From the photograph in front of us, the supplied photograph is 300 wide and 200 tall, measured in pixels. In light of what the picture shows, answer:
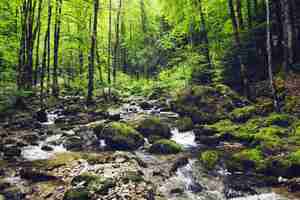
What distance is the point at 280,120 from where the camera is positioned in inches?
548

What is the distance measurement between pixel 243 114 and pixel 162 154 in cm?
545

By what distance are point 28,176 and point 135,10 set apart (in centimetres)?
3839

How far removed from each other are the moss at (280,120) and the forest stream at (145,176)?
343 cm

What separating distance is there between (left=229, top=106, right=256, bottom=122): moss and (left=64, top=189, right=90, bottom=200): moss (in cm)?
993

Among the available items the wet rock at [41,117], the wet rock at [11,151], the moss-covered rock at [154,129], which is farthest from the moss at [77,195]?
the wet rock at [41,117]

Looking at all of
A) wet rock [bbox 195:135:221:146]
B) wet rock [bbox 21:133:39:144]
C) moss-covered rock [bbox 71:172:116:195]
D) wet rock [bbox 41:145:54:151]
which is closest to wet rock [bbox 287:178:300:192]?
moss-covered rock [bbox 71:172:116:195]

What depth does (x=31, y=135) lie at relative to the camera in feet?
47.7

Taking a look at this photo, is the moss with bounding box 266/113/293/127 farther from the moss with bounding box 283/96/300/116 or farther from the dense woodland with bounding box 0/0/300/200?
the moss with bounding box 283/96/300/116

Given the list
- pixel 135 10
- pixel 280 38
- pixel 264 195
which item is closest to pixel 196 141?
pixel 264 195

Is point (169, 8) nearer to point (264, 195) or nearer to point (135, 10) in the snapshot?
point (135, 10)

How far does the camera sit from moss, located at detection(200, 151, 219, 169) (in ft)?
34.8

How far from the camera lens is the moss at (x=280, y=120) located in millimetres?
13689

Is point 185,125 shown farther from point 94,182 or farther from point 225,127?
point 94,182

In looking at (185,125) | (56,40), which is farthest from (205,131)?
(56,40)
